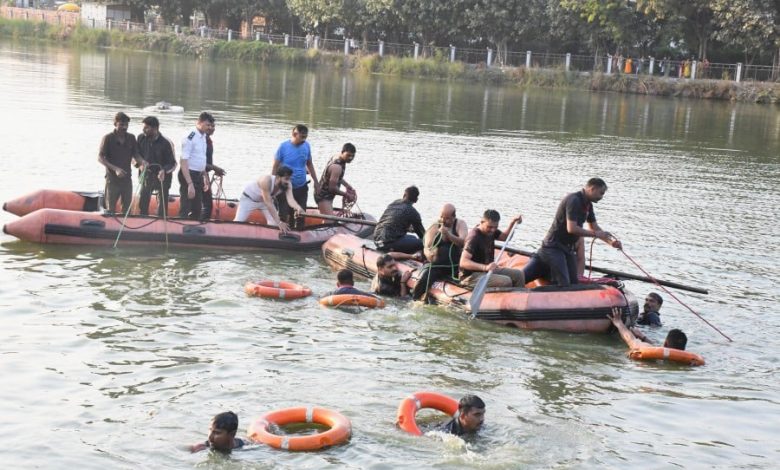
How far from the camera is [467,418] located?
900cm

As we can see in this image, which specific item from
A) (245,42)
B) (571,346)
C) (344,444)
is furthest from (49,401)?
(245,42)

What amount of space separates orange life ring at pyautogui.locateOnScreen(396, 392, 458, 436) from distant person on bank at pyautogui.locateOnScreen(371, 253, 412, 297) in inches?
167

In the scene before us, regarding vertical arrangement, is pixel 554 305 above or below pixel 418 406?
above

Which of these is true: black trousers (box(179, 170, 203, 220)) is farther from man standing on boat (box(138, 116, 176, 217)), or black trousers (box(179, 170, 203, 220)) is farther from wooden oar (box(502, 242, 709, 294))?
wooden oar (box(502, 242, 709, 294))

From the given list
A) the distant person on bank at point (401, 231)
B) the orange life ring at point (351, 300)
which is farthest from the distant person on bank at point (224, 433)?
the distant person on bank at point (401, 231)

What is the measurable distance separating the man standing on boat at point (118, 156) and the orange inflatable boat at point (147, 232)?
414mm

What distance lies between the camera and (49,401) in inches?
375

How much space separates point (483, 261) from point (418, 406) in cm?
384

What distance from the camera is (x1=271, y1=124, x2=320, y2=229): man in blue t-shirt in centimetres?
1592

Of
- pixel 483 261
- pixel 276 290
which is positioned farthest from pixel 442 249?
pixel 276 290

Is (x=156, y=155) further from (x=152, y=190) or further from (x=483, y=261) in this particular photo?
(x=483, y=261)

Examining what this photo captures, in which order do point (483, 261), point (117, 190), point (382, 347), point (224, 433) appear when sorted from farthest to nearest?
point (117, 190) → point (483, 261) → point (382, 347) → point (224, 433)

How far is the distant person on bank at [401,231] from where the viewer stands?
14312 mm

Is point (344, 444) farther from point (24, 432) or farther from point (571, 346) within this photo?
point (571, 346)
